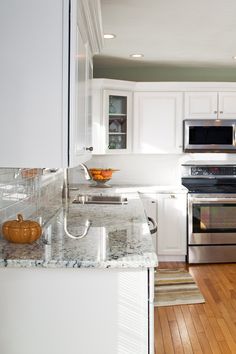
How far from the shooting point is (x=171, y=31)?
11.3 feet

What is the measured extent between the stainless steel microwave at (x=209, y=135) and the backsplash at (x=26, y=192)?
1.86 metres

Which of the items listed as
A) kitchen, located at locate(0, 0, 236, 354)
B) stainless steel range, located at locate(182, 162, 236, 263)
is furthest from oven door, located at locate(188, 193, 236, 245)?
kitchen, located at locate(0, 0, 236, 354)

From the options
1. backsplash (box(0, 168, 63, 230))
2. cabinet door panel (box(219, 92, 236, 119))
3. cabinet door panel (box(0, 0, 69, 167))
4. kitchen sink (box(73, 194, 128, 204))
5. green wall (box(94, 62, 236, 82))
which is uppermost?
green wall (box(94, 62, 236, 82))

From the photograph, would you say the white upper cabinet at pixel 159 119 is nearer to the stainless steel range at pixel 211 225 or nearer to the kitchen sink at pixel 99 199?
the stainless steel range at pixel 211 225

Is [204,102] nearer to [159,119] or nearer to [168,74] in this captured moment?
[159,119]

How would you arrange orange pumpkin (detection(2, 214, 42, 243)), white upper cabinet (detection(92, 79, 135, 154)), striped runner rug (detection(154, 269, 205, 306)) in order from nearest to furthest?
orange pumpkin (detection(2, 214, 42, 243))
striped runner rug (detection(154, 269, 205, 306))
white upper cabinet (detection(92, 79, 135, 154))

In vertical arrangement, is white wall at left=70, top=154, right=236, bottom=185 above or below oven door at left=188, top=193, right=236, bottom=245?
above

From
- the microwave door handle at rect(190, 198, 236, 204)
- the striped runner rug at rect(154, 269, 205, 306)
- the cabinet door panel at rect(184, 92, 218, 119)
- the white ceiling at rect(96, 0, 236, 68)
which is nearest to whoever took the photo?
the white ceiling at rect(96, 0, 236, 68)

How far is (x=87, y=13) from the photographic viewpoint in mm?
2057

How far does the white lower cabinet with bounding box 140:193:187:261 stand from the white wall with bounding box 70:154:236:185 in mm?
604

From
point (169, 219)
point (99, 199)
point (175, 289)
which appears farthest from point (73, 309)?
point (169, 219)

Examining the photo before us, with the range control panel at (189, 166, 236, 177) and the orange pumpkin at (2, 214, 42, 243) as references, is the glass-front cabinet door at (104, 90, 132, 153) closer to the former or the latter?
the range control panel at (189, 166, 236, 177)

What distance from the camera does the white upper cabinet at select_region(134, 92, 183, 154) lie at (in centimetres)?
471

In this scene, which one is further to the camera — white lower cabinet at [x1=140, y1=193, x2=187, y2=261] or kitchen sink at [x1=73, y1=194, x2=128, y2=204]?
white lower cabinet at [x1=140, y1=193, x2=187, y2=261]
